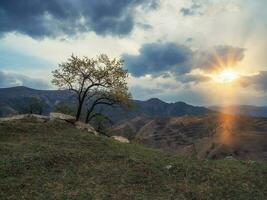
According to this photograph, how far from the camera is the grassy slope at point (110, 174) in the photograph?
30.2 meters

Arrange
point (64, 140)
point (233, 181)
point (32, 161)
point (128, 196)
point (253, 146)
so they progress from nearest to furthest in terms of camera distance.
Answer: point (128, 196), point (233, 181), point (32, 161), point (64, 140), point (253, 146)

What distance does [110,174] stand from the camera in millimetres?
34562

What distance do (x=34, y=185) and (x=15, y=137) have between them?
59.3ft

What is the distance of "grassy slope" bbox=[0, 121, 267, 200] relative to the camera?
30172 millimetres

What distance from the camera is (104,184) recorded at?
105 ft

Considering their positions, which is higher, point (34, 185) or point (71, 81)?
point (71, 81)

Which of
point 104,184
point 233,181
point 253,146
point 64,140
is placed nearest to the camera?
point 104,184

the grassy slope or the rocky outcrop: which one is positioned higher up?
the rocky outcrop

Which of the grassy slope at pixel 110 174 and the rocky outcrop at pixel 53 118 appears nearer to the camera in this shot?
the grassy slope at pixel 110 174

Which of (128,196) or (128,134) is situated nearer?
(128,196)

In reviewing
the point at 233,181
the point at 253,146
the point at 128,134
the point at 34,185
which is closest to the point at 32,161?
the point at 34,185

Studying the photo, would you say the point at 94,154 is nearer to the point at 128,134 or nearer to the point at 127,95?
the point at 127,95

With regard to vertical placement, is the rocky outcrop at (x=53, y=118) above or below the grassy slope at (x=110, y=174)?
above

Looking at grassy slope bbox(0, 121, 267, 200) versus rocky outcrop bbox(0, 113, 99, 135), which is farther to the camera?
rocky outcrop bbox(0, 113, 99, 135)
